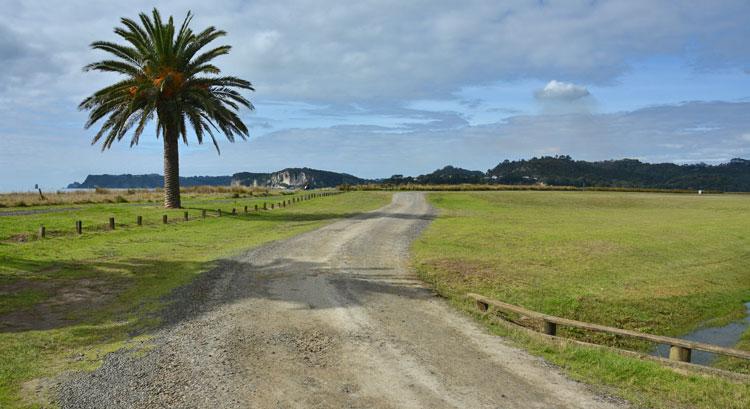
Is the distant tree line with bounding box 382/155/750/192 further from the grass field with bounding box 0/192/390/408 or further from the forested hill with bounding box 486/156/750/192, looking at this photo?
the grass field with bounding box 0/192/390/408

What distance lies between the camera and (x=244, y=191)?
6562cm

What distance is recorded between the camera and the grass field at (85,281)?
7551 mm

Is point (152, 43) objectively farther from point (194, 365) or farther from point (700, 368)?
point (700, 368)

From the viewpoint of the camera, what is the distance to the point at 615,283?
1514 centimetres

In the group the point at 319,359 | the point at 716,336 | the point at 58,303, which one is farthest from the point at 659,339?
the point at 58,303

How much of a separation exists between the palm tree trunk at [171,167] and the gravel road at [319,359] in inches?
815

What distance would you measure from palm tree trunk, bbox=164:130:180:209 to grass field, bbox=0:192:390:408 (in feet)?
21.0

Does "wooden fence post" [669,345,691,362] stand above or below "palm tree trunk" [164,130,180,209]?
below

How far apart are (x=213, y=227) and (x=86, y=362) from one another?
58.2 feet

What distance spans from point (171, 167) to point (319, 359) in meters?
26.8

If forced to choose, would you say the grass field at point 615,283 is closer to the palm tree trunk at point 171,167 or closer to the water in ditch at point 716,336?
the water in ditch at point 716,336

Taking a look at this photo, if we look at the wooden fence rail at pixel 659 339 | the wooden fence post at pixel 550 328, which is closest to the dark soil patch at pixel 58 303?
the wooden fence rail at pixel 659 339

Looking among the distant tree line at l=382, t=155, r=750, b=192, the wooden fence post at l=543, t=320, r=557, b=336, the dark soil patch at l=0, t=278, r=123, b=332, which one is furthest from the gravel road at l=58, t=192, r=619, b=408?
the distant tree line at l=382, t=155, r=750, b=192

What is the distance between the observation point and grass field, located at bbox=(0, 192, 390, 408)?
24.8 feet
